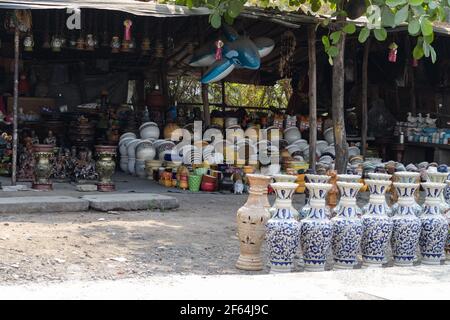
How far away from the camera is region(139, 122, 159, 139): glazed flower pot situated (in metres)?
11.2

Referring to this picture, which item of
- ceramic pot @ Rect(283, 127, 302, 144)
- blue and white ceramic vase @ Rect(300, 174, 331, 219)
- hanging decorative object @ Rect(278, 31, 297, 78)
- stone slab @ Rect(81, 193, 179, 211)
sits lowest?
stone slab @ Rect(81, 193, 179, 211)

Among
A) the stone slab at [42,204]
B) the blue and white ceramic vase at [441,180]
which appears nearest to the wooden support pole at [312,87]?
the stone slab at [42,204]

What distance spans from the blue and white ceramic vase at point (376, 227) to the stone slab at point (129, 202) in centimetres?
323

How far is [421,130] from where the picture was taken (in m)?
13.0

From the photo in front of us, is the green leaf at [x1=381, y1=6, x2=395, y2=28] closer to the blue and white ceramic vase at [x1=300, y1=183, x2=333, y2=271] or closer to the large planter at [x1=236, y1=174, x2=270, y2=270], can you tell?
the blue and white ceramic vase at [x1=300, y1=183, x2=333, y2=271]

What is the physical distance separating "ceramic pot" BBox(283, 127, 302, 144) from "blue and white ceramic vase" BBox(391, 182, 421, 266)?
6438 millimetres

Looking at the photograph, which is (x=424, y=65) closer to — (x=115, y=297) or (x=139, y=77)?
(x=139, y=77)

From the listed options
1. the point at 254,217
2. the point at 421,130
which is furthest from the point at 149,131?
the point at 254,217

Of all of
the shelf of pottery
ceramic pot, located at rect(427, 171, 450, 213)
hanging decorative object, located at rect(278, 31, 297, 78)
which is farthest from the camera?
the shelf of pottery

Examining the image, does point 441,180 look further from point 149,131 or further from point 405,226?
point 149,131

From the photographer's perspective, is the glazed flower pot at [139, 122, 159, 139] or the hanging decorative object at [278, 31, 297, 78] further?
the hanging decorative object at [278, 31, 297, 78]

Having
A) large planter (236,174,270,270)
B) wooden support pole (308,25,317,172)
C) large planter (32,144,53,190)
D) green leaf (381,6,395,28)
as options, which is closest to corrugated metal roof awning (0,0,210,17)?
large planter (32,144,53,190)

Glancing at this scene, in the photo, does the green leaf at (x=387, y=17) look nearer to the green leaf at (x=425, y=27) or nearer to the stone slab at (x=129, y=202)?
the green leaf at (x=425, y=27)
